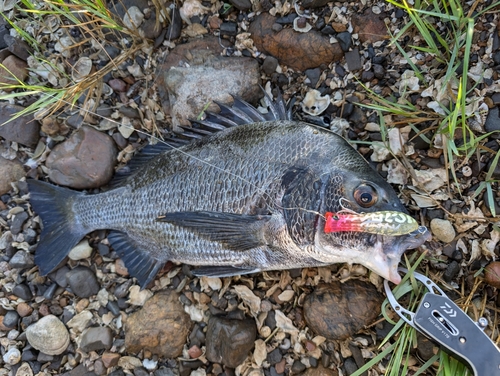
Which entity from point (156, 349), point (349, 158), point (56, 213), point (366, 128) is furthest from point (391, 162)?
point (56, 213)

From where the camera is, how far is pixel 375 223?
6.49 feet

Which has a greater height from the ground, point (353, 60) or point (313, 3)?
point (313, 3)

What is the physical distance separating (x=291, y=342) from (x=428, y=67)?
1.96m

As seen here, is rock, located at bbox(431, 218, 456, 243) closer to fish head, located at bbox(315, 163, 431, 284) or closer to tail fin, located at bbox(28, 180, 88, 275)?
fish head, located at bbox(315, 163, 431, 284)

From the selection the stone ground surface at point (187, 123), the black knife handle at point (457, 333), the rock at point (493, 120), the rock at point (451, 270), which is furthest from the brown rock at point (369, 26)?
the black knife handle at point (457, 333)

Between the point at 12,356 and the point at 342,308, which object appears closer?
the point at 342,308

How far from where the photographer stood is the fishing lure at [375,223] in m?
1.96

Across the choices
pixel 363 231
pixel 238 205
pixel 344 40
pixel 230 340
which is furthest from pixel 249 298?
pixel 344 40

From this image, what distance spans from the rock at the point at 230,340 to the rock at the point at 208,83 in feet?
4.59

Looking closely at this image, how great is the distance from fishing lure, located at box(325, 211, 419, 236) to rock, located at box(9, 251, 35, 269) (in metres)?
2.25

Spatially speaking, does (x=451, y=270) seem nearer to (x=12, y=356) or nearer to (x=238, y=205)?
(x=238, y=205)

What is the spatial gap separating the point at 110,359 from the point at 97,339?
167 millimetres

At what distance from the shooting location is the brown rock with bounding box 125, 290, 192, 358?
2777 millimetres

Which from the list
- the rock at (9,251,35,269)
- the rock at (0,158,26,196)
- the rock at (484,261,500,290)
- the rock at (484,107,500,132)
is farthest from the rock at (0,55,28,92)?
the rock at (484,261,500,290)
